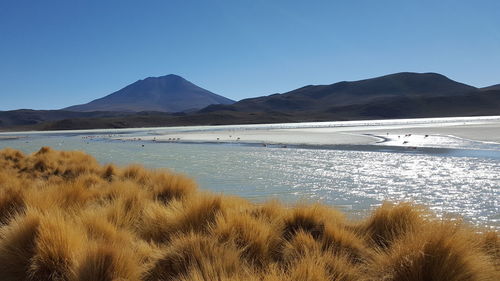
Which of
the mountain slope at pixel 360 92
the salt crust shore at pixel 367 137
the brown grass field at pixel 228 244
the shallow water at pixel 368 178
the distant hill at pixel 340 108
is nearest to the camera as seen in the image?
the brown grass field at pixel 228 244

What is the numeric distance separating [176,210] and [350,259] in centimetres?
217

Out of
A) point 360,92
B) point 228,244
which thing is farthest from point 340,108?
point 228,244

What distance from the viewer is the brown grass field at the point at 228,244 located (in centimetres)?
295

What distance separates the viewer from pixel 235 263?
10.1 feet

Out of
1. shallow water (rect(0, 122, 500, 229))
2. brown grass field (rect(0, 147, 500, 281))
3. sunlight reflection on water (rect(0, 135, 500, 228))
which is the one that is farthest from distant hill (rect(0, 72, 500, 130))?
brown grass field (rect(0, 147, 500, 281))

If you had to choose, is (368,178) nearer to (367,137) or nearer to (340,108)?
(367,137)

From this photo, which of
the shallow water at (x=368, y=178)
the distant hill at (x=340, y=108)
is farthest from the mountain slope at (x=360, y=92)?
the shallow water at (x=368, y=178)

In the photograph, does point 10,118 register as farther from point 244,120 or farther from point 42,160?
point 42,160

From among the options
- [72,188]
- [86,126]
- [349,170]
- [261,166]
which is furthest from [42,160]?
[86,126]

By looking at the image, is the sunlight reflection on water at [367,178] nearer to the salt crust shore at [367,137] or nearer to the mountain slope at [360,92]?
the salt crust shore at [367,137]

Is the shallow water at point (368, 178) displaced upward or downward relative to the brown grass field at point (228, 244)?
downward

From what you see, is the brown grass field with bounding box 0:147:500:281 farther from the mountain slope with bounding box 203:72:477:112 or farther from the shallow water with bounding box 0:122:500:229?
the mountain slope with bounding box 203:72:477:112

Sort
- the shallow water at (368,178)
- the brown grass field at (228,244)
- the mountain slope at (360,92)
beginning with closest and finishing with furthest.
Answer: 1. the brown grass field at (228,244)
2. the shallow water at (368,178)
3. the mountain slope at (360,92)

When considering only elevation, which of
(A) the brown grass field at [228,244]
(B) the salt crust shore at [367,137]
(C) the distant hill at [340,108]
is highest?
(C) the distant hill at [340,108]
